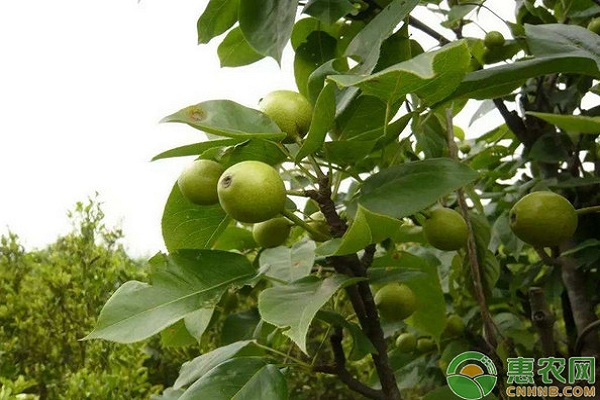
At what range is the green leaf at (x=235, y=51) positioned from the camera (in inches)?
47.8

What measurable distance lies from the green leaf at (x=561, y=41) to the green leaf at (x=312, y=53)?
339 millimetres

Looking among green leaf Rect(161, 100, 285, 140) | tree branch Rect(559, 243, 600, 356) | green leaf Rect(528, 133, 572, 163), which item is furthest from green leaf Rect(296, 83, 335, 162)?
tree branch Rect(559, 243, 600, 356)

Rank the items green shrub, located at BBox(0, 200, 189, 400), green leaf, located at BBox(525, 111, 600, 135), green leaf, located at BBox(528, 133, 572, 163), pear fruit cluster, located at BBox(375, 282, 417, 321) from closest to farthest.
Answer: green leaf, located at BBox(525, 111, 600, 135) < pear fruit cluster, located at BBox(375, 282, 417, 321) < green leaf, located at BBox(528, 133, 572, 163) < green shrub, located at BBox(0, 200, 189, 400)

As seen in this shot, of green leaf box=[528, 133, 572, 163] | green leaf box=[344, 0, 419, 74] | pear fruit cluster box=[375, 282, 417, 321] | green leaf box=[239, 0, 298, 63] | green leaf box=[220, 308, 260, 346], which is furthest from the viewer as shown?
green leaf box=[528, 133, 572, 163]

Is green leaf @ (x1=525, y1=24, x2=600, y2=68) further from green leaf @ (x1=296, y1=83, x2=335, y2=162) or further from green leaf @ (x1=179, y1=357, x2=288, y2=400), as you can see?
green leaf @ (x1=179, y1=357, x2=288, y2=400)

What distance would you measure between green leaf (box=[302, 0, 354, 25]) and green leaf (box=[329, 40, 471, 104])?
25 cm

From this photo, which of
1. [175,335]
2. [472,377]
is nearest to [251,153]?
[175,335]

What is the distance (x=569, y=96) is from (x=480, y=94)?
0.52 meters

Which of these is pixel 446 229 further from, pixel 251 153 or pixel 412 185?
pixel 251 153

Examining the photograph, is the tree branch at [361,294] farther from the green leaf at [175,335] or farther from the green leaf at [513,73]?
the green leaf at [175,335]

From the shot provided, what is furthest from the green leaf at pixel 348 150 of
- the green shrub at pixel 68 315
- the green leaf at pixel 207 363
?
the green shrub at pixel 68 315

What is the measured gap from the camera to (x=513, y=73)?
79 centimetres

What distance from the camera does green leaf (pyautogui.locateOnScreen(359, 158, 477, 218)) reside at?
79cm

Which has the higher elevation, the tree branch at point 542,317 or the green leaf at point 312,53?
the green leaf at point 312,53
